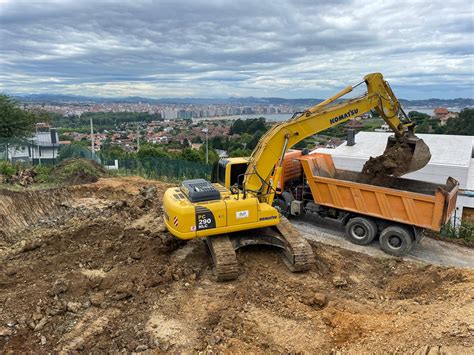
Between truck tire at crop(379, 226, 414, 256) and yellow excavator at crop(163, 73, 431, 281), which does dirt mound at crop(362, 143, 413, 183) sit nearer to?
yellow excavator at crop(163, 73, 431, 281)

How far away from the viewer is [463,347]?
4.61m

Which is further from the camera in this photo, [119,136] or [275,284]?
[119,136]

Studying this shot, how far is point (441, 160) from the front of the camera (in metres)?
18.0

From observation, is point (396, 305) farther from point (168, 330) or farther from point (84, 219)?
point (84, 219)

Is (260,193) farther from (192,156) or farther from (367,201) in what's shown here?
(192,156)

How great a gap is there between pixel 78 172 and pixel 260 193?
36.3ft

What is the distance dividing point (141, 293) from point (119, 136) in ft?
162

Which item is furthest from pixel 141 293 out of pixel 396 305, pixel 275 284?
pixel 396 305

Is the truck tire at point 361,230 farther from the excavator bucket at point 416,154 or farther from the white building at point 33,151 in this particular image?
the white building at point 33,151

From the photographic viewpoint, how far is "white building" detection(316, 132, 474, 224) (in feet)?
52.5

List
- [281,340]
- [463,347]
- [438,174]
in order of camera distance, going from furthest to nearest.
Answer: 1. [438,174]
2. [281,340]
3. [463,347]

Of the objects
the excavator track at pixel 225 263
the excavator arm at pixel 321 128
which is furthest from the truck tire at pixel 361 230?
the excavator track at pixel 225 263

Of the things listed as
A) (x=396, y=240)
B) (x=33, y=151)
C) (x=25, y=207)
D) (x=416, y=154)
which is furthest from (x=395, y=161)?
(x=33, y=151)

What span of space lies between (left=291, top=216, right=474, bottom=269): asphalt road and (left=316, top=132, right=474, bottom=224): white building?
4.66m
